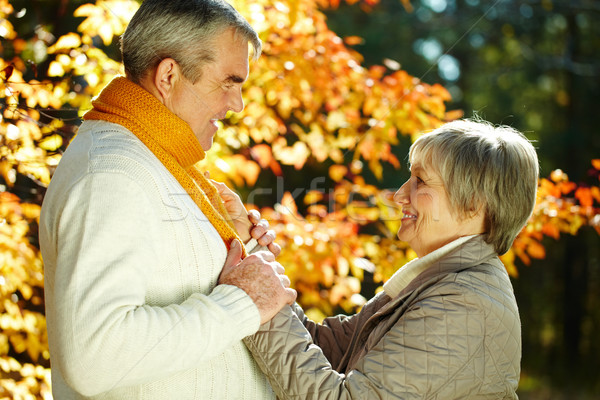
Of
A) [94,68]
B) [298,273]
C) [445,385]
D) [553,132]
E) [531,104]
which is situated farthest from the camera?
[531,104]

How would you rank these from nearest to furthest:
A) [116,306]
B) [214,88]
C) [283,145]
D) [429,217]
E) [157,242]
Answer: [116,306] < [157,242] < [214,88] < [429,217] < [283,145]

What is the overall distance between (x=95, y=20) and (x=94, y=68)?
231 mm

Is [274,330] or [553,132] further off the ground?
[274,330]

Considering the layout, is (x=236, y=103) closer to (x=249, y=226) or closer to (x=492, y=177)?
(x=249, y=226)

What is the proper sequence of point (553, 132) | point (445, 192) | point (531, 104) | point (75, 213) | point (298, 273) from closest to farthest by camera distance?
point (75, 213) → point (445, 192) → point (298, 273) → point (553, 132) → point (531, 104)

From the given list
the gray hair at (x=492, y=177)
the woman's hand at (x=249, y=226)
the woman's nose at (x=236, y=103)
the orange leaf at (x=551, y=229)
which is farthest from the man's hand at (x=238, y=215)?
the orange leaf at (x=551, y=229)

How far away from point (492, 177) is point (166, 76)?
38.8 inches

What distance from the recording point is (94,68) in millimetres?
2436

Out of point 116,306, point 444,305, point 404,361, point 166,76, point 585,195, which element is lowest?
point 585,195

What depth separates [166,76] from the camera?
1.49 meters

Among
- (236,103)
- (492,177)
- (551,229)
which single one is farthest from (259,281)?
(551,229)

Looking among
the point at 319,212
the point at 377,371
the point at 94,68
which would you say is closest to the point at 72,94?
the point at 94,68

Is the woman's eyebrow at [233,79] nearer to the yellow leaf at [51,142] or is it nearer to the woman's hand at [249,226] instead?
the woman's hand at [249,226]

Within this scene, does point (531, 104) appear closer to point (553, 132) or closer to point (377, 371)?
point (553, 132)
